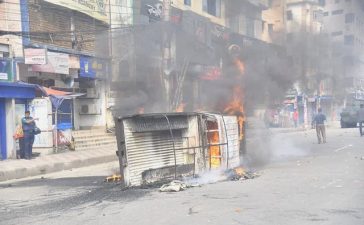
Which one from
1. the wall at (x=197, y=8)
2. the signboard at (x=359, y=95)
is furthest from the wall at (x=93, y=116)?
the signboard at (x=359, y=95)

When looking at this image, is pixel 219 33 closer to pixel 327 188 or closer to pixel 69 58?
pixel 69 58

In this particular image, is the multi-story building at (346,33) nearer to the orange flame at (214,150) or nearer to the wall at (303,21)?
the wall at (303,21)

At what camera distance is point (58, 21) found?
1888cm

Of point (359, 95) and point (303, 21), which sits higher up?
point (303, 21)

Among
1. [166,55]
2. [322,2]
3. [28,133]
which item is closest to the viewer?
[28,133]

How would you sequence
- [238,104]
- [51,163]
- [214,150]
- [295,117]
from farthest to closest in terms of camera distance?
[295,117] < [51,163] < [238,104] < [214,150]

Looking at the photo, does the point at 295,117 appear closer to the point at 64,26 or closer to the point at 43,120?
the point at 64,26

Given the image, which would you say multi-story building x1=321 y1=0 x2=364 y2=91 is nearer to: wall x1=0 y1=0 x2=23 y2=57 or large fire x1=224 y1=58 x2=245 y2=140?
large fire x1=224 y1=58 x2=245 y2=140

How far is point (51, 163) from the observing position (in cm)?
1289

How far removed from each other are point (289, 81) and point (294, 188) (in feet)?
29.1

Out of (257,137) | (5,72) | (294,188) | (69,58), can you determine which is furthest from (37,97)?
(294,188)

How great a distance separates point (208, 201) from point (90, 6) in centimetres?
1525

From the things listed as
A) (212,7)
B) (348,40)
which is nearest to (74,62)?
(212,7)

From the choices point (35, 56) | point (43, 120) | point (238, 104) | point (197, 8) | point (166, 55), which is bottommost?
point (43, 120)
